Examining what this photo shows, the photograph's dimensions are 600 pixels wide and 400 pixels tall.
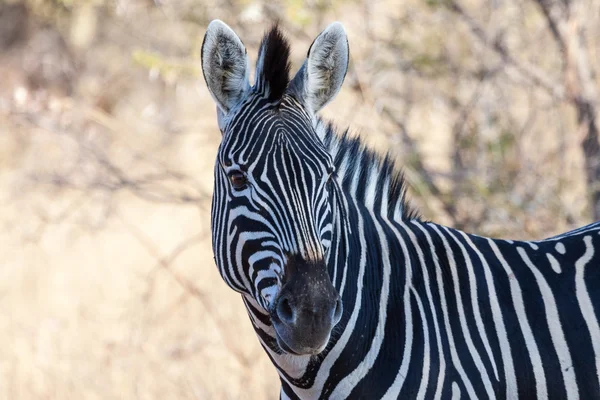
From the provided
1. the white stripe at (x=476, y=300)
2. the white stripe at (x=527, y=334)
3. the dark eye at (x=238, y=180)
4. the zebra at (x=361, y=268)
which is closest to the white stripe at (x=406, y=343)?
the zebra at (x=361, y=268)

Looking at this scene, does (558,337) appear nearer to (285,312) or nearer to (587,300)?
(587,300)

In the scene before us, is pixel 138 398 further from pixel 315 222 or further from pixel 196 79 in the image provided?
pixel 315 222

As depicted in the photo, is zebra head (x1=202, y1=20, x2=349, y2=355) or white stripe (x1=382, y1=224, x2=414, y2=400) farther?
white stripe (x1=382, y1=224, x2=414, y2=400)

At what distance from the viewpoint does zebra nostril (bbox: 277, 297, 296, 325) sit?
273cm

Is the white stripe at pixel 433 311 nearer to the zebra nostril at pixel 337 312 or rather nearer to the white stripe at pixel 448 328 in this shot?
the white stripe at pixel 448 328

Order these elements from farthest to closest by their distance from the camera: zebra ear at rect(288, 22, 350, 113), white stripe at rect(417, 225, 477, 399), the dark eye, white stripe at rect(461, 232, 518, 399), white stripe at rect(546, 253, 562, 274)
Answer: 1. white stripe at rect(546, 253, 562, 274)
2. zebra ear at rect(288, 22, 350, 113)
3. white stripe at rect(461, 232, 518, 399)
4. white stripe at rect(417, 225, 477, 399)
5. the dark eye

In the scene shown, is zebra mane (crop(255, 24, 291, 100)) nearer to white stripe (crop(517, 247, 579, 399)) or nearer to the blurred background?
white stripe (crop(517, 247, 579, 399))

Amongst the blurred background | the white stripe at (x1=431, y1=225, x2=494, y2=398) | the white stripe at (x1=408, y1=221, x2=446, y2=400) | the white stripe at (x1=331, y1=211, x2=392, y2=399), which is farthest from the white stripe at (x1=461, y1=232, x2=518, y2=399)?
the blurred background

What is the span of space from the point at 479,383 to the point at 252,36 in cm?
577

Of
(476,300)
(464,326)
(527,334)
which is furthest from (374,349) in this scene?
(527,334)

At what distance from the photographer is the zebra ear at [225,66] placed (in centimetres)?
334

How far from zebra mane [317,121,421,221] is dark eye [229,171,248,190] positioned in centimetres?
69

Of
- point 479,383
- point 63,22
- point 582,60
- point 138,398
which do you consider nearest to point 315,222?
point 479,383

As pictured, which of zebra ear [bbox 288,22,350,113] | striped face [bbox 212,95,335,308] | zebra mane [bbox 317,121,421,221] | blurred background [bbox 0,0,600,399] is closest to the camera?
striped face [bbox 212,95,335,308]
